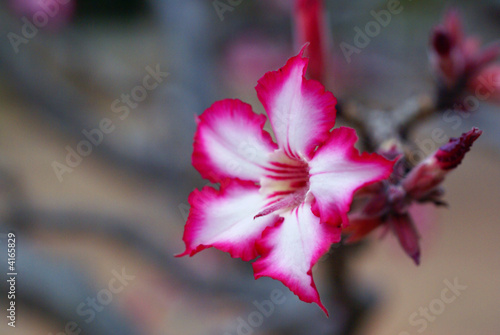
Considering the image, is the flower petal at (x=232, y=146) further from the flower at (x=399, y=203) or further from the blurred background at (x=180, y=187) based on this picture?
the blurred background at (x=180, y=187)

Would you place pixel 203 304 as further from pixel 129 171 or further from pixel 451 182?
pixel 451 182

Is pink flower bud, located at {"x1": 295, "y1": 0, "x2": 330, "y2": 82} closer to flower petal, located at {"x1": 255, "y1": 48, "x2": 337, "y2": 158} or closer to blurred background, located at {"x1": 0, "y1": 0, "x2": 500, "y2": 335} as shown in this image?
blurred background, located at {"x1": 0, "y1": 0, "x2": 500, "y2": 335}

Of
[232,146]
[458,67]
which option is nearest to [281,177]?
[232,146]

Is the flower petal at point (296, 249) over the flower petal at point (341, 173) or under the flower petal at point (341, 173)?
under

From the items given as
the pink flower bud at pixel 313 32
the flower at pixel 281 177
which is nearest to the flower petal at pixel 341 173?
the flower at pixel 281 177

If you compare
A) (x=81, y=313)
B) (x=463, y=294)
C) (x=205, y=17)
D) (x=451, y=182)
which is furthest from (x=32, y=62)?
(x=451, y=182)
